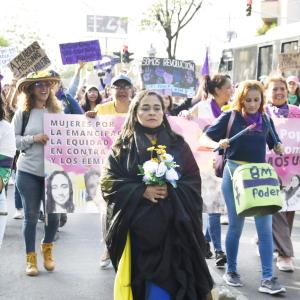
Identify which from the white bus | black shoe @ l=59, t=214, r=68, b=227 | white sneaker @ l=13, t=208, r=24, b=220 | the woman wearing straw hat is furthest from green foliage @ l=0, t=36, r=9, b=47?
the woman wearing straw hat

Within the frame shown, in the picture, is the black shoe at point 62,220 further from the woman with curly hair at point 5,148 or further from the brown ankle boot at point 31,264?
the woman with curly hair at point 5,148

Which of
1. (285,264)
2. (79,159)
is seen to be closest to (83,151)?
(79,159)

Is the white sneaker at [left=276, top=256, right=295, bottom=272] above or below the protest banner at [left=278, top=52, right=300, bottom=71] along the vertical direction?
below

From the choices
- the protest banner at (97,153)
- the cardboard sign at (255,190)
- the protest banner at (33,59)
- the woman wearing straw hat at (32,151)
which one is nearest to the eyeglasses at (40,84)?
the woman wearing straw hat at (32,151)

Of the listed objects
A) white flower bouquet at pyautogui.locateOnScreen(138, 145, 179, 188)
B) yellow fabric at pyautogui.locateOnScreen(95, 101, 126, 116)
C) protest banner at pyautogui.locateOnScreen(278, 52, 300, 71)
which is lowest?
white flower bouquet at pyautogui.locateOnScreen(138, 145, 179, 188)

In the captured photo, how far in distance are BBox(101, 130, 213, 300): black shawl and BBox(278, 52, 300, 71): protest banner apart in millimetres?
6950

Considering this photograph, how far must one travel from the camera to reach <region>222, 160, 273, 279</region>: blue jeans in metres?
5.21

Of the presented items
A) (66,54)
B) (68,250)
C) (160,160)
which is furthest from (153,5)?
(160,160)

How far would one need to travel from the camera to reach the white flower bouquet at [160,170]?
3.82 metres

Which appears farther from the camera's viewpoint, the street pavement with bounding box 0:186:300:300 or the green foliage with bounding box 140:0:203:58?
the green foliage with bounding box 140:0:203:58

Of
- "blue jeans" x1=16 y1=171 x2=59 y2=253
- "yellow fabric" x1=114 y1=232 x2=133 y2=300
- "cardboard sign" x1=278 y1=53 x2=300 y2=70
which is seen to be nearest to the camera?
"yellow fabric" x1=114 y1=232 x2=133 y2=300

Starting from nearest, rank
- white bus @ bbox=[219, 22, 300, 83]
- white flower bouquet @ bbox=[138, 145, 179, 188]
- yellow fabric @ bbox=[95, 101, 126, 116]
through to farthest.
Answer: white flower bouquet @ bbox=[138, 145, 179, 188] → yellow fabric @ bbox=[95, 101, 126, 116] → white bus @ bbox=[219, 22, 300, 83]

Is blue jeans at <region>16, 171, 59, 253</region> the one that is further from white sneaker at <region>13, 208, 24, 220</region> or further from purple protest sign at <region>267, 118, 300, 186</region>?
white sneaker at <region>13, 208, 24, 220</region>

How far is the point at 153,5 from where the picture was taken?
41062 millimetres
